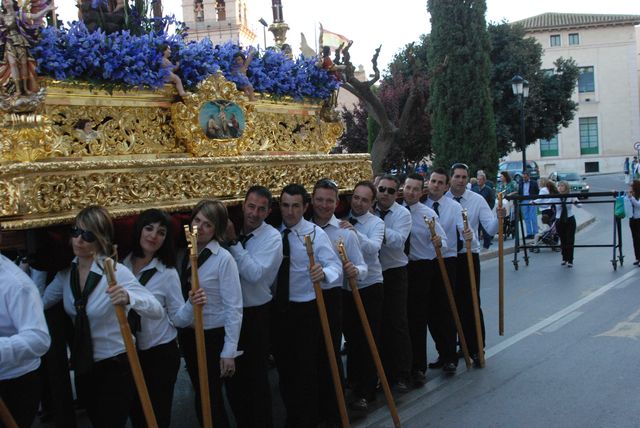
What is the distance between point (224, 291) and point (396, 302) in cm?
231

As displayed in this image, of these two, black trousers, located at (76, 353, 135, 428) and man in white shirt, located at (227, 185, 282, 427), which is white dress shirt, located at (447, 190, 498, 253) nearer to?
man in white shirt, located at (227, 185, 282, 427)

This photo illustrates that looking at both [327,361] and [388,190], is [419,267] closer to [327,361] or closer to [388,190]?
[388,190]

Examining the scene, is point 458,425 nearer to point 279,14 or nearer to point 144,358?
point 144,358

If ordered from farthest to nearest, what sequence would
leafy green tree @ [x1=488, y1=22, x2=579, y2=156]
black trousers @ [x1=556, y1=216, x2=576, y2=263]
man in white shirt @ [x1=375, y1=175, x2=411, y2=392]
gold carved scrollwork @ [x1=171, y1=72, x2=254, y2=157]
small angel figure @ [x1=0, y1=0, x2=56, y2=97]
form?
leafy green tree @ [x1=488, y1=22, x2=579, y2=156] < black trousers @ [x1=556, y1=216, x2=576, y2=263] < man in white shirt @ [x1=375, y1=175, x2=411, y2=392] < gold carved scrollwork @ [x1=171, y1=72, x2=254, y2=157] < small angel figure @ [x1=0, y1=0, x2=56, y2=97]

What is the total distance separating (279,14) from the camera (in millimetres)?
7973

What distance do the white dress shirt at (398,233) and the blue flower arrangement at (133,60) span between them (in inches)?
58.8

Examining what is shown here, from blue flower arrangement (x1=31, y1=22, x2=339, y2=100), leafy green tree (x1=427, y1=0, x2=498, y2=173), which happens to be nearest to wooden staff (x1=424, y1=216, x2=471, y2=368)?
blue flower arrangement (x1=31, y1=22, x2=339, y2=100)

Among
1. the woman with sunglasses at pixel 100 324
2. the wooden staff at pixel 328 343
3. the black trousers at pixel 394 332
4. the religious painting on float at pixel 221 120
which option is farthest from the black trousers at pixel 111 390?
the black trousers at pixel 394 332

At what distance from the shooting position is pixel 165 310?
15.7 ft

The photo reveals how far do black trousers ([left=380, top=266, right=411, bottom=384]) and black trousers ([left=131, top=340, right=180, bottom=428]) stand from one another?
8.18ft

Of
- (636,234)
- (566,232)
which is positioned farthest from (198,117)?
(566,232)

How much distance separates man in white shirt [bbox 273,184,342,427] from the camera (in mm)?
5664

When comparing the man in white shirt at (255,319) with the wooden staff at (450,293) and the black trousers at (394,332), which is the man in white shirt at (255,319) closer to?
the black trousers at (394,332)

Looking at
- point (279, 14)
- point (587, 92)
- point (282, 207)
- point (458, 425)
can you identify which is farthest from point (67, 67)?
point (587, 92)
